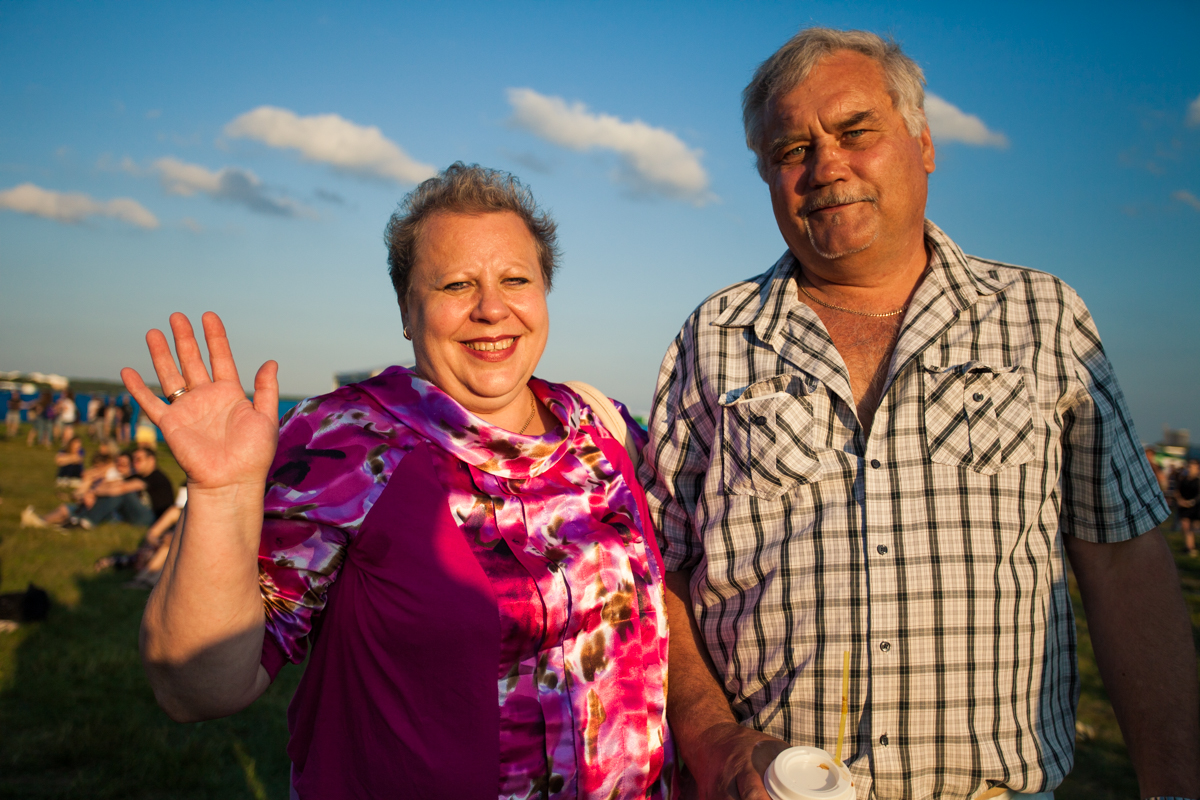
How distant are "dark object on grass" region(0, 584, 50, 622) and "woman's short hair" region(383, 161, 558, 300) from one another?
7303 millimetres

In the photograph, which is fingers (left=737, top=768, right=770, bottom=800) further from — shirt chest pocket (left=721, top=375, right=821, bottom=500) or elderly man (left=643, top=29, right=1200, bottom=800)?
shirt chest pocket (left=721, top=375, right=821, bottom=500)

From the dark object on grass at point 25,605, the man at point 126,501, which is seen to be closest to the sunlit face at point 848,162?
the dark object on grass at point 25,605

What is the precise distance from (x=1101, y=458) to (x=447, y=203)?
6.88 feet

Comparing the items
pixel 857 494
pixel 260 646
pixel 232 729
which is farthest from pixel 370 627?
pixel 232 729

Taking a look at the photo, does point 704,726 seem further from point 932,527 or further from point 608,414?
point 608,414

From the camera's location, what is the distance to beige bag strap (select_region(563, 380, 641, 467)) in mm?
2533

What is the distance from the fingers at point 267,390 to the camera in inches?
63.8

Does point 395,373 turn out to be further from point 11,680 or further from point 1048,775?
point 11,680

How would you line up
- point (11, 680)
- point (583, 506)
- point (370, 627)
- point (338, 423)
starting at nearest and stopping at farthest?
point (370, 627)
point (338, 423)
point (583, 506)
point (11, 680)

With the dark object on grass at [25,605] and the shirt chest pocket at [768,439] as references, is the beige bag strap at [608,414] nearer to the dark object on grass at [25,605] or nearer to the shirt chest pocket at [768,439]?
the shirt chest pocket at [768,439]

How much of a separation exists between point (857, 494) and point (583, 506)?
81 cm

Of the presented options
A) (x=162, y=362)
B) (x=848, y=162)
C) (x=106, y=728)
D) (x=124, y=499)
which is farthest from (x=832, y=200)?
(x=124, y=499)

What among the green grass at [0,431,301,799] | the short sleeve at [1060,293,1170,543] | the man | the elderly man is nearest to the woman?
the elderly man

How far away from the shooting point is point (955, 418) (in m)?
1.98
